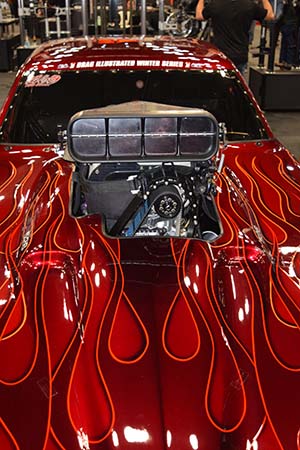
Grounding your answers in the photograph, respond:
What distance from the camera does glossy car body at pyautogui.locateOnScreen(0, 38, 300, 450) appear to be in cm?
129

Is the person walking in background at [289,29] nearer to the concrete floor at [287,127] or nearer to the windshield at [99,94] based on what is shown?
the concrete floor at [287,127]

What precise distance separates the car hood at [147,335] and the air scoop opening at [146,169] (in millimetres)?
102

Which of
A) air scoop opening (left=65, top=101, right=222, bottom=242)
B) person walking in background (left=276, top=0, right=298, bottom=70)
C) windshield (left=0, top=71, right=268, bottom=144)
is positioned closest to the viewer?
air scoop opening (left=65, top=101, right=222, bottom=242)

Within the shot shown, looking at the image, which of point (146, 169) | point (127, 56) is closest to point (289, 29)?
point (127, 56)

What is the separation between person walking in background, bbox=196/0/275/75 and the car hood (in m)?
4.23

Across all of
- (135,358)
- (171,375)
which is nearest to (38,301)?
(135,358)

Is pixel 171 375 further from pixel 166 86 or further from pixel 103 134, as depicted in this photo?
pixel 166 86

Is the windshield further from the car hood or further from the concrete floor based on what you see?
the concrete floor

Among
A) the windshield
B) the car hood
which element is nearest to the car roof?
the windshield

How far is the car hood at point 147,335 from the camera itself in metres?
1.28

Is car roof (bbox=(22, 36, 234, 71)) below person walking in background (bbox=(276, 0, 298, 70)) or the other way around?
the other way around

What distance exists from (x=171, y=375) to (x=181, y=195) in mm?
772

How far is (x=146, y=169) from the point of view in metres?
2.03

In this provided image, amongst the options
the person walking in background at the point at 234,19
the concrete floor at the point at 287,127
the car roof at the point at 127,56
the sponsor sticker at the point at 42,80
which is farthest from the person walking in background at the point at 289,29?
the sponsor sticker at the point at 42,80
